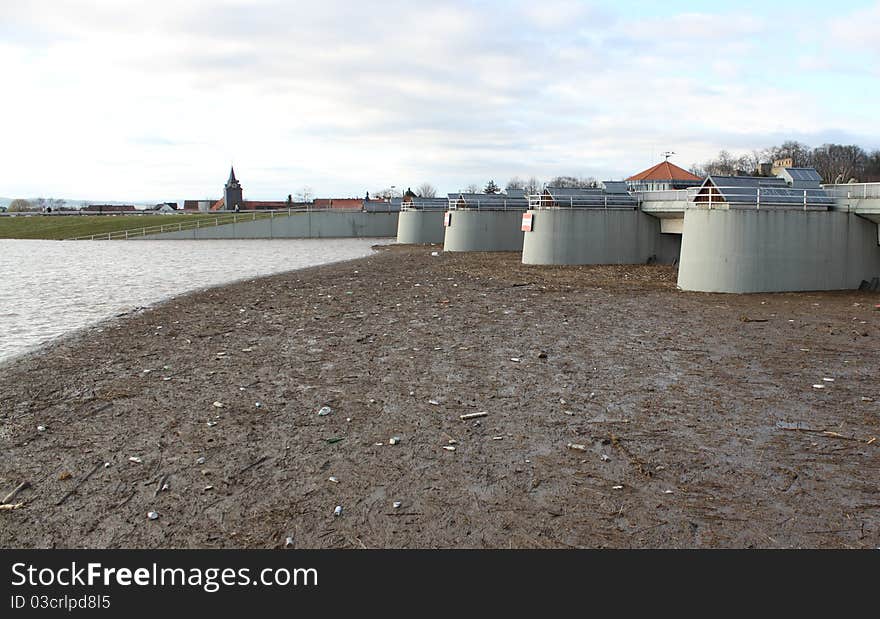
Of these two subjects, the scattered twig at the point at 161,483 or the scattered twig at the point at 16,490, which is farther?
the scattered twig at the point at 161,483

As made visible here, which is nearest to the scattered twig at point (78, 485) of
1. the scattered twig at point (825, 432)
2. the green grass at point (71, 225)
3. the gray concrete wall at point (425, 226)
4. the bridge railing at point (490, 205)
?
the scattered twig at point (825, 432)

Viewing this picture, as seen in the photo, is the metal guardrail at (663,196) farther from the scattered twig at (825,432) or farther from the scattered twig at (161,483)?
the scattered twig at (161,483)

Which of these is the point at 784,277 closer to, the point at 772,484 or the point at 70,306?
the point at 772,484

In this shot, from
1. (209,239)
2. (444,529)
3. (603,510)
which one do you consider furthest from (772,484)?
(209,239)

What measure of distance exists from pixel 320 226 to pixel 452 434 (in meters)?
84.0

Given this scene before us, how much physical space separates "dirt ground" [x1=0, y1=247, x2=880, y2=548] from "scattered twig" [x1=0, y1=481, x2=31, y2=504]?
0.07m

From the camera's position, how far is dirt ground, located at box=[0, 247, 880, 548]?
6570mm

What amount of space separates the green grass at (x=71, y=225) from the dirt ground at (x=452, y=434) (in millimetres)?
82060

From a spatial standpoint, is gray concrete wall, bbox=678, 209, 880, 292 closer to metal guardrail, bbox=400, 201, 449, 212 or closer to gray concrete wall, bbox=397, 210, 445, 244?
gray concrete wall, bbox=397, 210, 445, 244

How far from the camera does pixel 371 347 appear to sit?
14.6 metres

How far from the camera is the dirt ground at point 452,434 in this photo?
6570 millimetres

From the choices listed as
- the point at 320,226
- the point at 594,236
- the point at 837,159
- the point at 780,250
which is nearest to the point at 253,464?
the point at 780,250

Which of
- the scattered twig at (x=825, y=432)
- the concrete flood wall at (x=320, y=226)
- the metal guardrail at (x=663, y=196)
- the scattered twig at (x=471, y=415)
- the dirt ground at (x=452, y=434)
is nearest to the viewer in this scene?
the dirt ground at (x=452, y=434)

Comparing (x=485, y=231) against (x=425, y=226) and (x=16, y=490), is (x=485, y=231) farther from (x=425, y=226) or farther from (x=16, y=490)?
(x=16, y=490)
